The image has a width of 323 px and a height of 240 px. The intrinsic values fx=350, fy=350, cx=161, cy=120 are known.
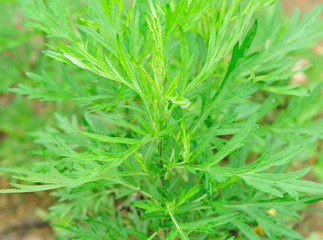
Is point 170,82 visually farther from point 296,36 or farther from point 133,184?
point 296,36

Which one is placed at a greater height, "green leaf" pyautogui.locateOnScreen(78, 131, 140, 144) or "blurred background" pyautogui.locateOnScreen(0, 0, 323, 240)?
"green leaf" pyautogui.locateOnScreen(78, 131, 140, 144)

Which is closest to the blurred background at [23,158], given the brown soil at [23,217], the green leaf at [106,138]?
the brown soil at [23,217]

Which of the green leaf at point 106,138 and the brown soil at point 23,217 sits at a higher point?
the green leaf at point 106,138

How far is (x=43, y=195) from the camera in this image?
2434 mm

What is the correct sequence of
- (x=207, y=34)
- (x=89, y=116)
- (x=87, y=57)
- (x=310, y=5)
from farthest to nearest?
(x=310, y=5)
(x=89, y=116)
(x=207, y=34)
(x=87, y=57)

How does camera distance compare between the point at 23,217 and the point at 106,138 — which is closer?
the point at 106,138

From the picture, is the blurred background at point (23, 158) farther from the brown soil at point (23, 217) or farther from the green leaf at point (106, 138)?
the green leaf at point (106, 138)

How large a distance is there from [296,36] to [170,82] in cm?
77

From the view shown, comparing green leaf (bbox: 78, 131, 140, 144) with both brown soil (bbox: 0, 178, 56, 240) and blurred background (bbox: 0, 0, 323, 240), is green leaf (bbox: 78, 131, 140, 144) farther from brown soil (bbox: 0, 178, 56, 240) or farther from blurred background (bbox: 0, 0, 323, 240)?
brown soil (bbox: 0, 178, 56, 240)

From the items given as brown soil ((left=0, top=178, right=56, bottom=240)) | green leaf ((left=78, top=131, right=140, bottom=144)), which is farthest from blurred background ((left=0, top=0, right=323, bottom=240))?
green leaf ((left=78, top=131, right=140, bottom=144))

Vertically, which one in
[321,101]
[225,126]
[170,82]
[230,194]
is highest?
[170,82]

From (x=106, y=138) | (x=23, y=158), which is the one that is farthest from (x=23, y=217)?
(x=106, y=138)

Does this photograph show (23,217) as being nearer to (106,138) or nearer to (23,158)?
(23,158)

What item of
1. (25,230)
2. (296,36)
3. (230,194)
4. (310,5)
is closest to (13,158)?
(25,230)
